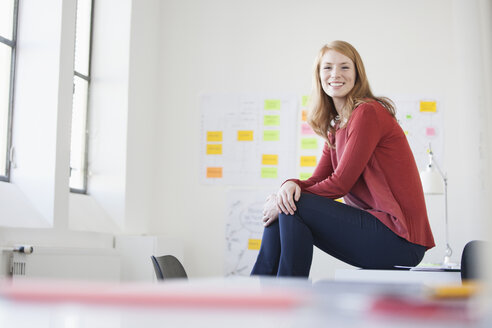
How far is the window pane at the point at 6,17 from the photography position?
12.4 ft

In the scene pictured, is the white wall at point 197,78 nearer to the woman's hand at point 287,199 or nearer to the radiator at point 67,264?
the radiator at point 67,264

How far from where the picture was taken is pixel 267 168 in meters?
4.79

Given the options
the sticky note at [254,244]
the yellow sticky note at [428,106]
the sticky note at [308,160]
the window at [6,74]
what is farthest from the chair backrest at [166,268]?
the yellow sticky note at [428,106]

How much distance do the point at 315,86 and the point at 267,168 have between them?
2.42 m

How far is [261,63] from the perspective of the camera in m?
4.92

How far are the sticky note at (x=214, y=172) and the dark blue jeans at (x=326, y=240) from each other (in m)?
2.88

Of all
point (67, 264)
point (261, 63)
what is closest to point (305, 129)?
point (261, 63)

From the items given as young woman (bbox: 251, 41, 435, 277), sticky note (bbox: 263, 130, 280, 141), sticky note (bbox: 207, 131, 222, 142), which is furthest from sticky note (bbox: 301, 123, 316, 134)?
young woman (bbox: 251, 41, 435, 277)

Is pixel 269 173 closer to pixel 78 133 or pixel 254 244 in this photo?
pixel 254 244

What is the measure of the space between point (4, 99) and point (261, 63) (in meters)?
1.92

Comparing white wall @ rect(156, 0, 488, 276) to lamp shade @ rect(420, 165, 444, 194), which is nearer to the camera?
lamp shade @ rect(420, 165, 444, 194)

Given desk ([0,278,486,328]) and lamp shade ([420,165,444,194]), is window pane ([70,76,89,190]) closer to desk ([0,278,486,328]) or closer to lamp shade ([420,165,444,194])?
lamp shade ([420,165,444,194])

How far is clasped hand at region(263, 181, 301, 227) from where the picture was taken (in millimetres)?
1872

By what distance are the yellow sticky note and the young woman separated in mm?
2366
